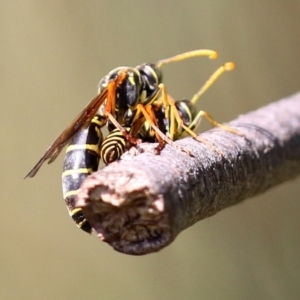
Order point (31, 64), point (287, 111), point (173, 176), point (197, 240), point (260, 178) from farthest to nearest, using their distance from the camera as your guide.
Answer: point (197, 240), point (31, 64), point (287, 111), point (260, 178), point (173, 176)

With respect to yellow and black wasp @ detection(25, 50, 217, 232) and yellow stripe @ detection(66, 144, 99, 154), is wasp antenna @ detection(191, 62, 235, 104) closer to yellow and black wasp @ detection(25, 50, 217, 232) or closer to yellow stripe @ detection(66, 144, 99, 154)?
yellow and black wasp @ detection(25, 50, 217, 232)

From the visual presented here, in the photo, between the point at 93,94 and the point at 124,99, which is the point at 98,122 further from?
the point at 93,94

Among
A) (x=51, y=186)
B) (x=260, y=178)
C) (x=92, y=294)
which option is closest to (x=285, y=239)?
(x=92, y=294)

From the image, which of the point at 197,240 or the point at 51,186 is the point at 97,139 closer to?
the point at 51,186

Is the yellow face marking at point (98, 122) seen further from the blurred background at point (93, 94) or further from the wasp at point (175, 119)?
the blurred background at point (93, 94)

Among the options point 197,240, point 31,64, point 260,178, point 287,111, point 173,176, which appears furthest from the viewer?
point 197,240


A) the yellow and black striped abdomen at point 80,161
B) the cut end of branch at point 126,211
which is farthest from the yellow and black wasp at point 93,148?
the cut end of branch at point 126,211

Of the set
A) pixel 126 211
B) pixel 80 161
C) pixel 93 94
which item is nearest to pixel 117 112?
pixel 80 161
